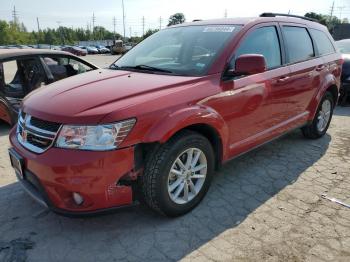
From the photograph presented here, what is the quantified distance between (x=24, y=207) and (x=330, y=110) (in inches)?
188

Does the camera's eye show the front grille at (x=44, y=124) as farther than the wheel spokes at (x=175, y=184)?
No

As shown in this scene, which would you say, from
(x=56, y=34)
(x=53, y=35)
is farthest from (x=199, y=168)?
(x=56, y=34)


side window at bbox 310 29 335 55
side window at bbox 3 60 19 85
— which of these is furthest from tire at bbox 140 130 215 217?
side window at bbox 3 60 19 85

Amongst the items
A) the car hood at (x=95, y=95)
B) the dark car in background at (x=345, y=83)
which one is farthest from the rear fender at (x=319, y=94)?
the dark car in background at (x=345, y=83)

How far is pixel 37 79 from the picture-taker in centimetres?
615

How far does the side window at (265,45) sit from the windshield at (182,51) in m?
0.18

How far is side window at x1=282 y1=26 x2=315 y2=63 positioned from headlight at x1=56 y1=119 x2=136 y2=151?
272cm

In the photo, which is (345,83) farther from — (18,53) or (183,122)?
(18,53)

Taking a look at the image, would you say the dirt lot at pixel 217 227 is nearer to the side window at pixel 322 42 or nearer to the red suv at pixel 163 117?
the red suv at pixel 163 117

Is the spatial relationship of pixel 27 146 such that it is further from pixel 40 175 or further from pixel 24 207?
pixel 24 207

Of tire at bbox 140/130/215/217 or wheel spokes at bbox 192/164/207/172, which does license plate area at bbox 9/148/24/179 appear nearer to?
tire at bbox 140/130/215/217

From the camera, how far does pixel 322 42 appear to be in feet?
17.5

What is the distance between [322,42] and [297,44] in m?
0.98

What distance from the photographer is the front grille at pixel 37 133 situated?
271 centimetres
